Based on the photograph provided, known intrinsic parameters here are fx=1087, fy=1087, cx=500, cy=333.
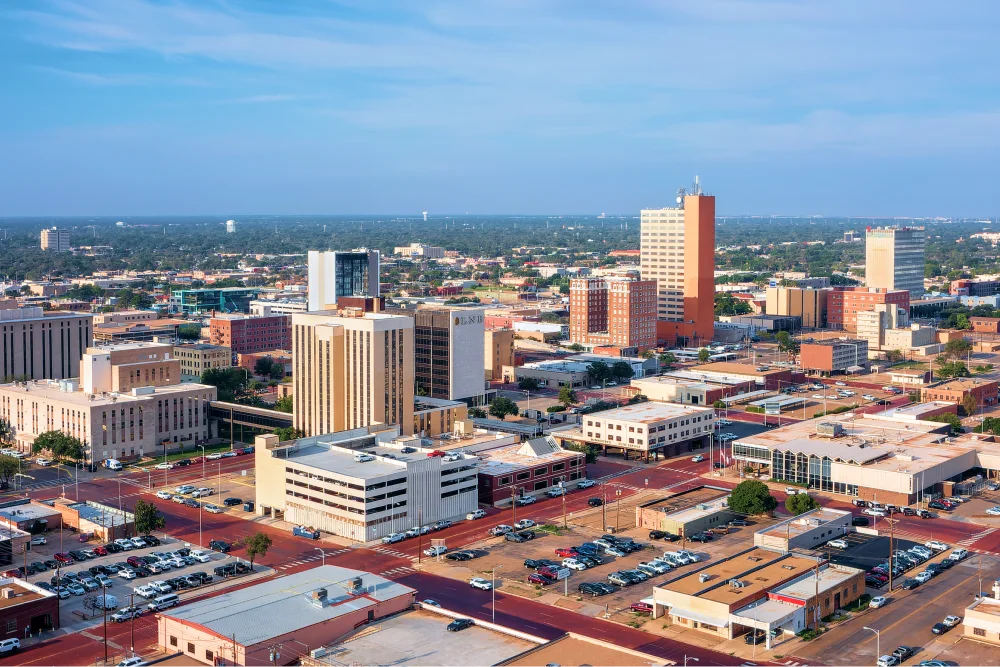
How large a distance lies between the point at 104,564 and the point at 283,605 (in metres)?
11.2

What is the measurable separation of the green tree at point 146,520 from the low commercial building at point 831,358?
57.9m

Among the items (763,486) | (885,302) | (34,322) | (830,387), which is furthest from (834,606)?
(885,302)

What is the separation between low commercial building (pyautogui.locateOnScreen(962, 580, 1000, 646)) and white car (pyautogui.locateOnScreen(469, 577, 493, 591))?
1443 centimetres

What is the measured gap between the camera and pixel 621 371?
82688 millimetres

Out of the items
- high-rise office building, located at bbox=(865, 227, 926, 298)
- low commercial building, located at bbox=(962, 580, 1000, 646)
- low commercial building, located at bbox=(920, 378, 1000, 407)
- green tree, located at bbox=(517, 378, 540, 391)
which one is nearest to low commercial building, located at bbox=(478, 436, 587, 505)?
low commercial building, located at bbox=(962, 580, 1000, 646)

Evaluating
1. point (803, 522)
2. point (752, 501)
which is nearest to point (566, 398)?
point (752, 501)

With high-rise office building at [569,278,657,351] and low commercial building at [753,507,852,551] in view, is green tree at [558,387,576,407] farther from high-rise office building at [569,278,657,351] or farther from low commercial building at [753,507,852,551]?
low commercial building at [753,507,852,551]

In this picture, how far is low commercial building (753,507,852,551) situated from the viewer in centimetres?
3859

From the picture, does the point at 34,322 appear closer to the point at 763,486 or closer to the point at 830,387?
the point at 763,486

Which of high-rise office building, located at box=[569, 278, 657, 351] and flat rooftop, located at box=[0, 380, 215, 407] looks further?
high-rise office building, located at box=[569, 278, 657, 351]

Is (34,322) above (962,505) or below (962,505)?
above

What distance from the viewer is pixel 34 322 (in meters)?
71.2

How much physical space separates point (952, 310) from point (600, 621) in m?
98.0

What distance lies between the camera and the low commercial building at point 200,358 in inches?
→ 3140
